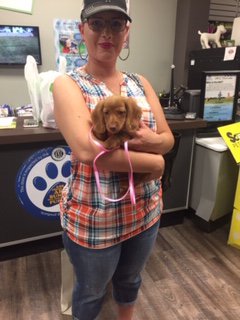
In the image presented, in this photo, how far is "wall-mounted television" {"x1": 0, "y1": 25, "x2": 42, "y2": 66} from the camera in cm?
281

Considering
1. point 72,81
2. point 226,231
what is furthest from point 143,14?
point 72,81

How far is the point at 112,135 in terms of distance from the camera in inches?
31.1

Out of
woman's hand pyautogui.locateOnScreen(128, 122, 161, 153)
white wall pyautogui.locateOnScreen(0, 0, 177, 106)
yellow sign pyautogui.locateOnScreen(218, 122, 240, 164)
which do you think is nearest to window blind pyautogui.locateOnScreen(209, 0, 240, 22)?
white wall pyautogui.locateOnScreen(0, 0, 177, 106)

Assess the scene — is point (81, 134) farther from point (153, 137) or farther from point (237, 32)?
point (237, 32)

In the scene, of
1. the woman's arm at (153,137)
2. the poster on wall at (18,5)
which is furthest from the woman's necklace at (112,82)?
the poster on wall at (18,5)

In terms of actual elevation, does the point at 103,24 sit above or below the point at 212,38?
below

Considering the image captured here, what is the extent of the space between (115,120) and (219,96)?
167 cm

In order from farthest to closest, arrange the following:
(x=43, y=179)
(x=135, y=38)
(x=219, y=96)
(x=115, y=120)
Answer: (x=135, y=38) → (x=219, y=96) → (x=43, y=179) → (x=115, y=120)

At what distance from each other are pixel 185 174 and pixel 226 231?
592 mm

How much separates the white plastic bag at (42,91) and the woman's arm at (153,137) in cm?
73

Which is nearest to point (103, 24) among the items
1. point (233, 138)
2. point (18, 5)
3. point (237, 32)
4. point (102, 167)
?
point (102, 167)

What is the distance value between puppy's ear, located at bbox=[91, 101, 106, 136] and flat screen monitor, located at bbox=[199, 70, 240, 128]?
1.57 metres

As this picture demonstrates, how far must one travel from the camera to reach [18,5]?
9.19ft

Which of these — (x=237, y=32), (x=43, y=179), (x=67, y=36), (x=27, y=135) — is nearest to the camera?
(x=27, y=135)
